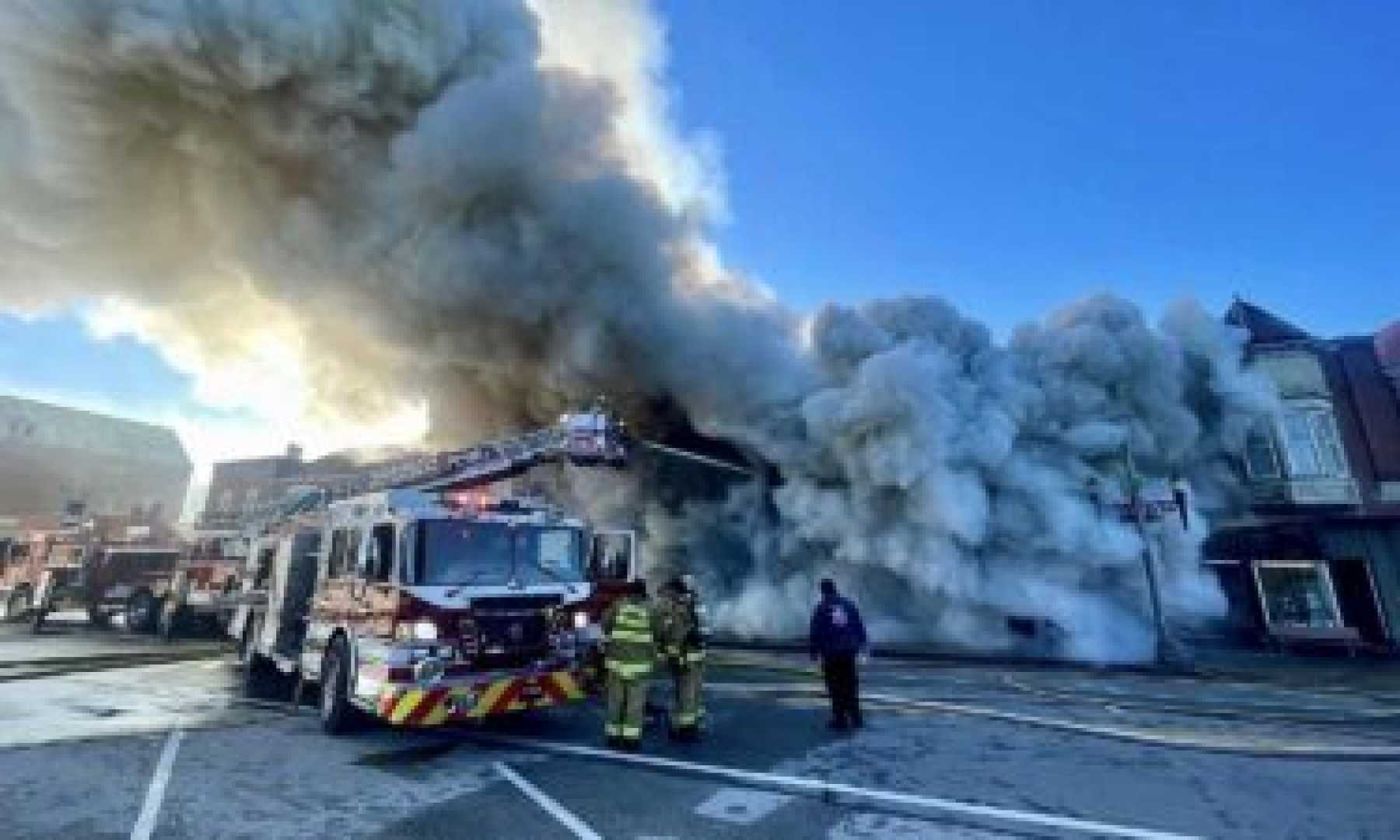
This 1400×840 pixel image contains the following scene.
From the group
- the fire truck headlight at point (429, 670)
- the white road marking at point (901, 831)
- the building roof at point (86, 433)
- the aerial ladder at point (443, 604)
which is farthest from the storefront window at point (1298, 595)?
the building roof at point (86, 433)

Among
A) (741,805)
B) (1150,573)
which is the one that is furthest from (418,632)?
(1150,573)

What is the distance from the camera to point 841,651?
8.23 meters

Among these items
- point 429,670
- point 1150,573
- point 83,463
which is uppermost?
point 83,463

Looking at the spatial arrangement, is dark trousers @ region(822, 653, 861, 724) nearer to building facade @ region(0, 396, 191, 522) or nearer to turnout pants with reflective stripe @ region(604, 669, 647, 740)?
turnout pants with reflective stripe @ region(604, 669, 647, 740)

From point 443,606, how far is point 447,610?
2.3 inches

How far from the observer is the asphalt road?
513 centimetres

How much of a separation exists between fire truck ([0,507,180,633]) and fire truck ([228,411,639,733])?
45.4 feet

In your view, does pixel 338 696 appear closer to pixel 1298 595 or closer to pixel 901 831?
pixel 901 831

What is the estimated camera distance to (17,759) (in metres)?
6.95

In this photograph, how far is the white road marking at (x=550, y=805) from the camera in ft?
16.2

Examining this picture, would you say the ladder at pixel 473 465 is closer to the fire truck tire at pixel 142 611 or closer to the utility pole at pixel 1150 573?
the fire truck tire at pixel 142 611

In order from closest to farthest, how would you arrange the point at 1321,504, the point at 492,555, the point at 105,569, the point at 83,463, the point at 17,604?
the point at 492,555 < the point at 1321,504 < the point at 105,569 < the point at 17,604 < the point at 83,463

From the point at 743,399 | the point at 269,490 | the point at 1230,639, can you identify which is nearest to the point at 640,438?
the point at 743,399

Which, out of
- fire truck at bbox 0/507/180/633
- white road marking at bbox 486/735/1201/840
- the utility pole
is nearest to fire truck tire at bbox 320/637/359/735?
white road marking at bbox 486/735/1201/840
